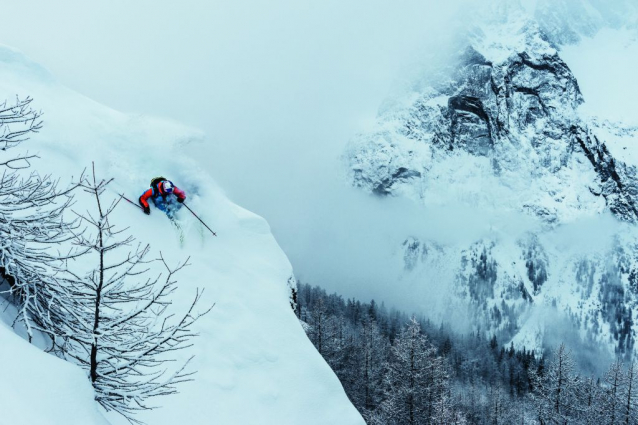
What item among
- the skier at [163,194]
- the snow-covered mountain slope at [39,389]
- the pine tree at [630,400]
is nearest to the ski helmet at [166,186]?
the skier at [163,194]

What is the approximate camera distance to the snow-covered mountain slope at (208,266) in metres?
9.09

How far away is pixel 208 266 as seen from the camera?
11.4 metres

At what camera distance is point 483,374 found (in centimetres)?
10794

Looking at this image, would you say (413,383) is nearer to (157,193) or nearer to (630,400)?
(630,400)

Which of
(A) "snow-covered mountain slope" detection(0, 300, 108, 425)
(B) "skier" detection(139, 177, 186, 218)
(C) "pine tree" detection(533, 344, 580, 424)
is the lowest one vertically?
(A) "snow-covered mountain slope" detection(0, 300, 108, 425)

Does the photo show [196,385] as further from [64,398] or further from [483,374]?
[483,374]

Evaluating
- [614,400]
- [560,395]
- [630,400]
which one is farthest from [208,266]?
[630,400]

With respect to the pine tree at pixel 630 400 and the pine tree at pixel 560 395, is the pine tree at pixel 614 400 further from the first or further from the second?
the pine tree at pixel 560 395

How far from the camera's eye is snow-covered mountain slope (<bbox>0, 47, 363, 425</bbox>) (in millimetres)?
9086

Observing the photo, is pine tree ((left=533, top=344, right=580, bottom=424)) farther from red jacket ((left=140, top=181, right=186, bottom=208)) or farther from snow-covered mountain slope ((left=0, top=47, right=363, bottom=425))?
red jacket ((left=140, top=181, right=186, bottom=208))

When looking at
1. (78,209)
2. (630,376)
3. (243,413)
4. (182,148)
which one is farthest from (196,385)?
(630,376)

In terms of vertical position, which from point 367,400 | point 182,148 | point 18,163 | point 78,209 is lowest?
point 367,400

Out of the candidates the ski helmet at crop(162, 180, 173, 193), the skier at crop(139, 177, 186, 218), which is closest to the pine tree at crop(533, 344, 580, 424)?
the skier at crop(139, 177, 186, 218)

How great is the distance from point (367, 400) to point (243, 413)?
33.5 meters
